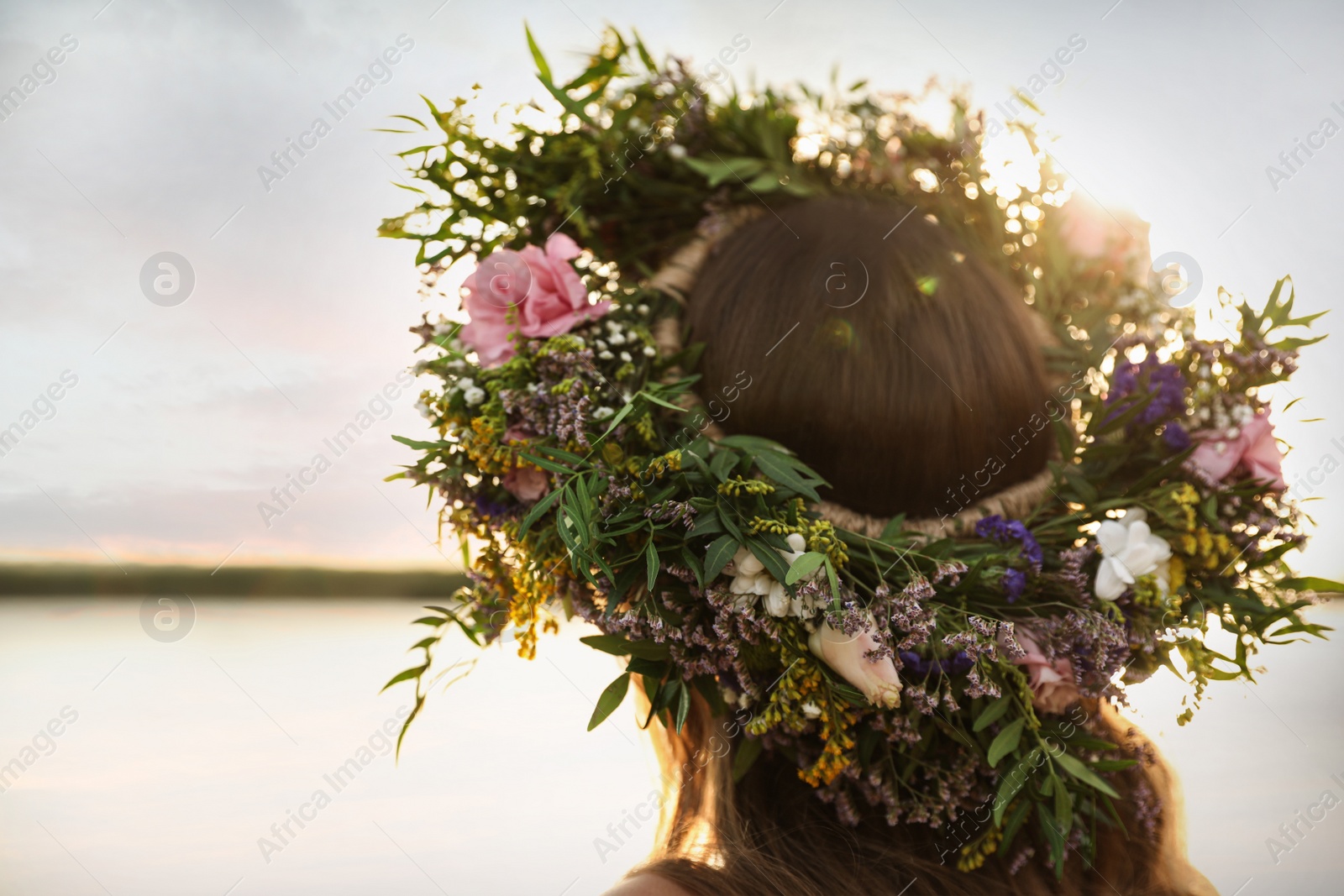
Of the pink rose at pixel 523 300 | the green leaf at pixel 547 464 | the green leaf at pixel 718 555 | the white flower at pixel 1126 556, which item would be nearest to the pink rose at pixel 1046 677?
the white flower at pixel 1126 556

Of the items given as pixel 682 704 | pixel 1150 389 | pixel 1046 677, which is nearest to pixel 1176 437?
pixel 1150 389

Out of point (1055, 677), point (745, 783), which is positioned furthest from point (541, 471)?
point (1055, 677)

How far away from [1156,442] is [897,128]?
0.79 metres

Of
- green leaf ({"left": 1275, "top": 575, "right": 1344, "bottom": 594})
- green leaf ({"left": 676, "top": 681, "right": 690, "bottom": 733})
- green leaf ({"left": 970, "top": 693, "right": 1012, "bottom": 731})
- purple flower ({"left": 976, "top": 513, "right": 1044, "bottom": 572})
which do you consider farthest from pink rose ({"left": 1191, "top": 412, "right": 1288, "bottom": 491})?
green leaf ({"left": 676, "top": 681, "right": 690, "bottom": 733})

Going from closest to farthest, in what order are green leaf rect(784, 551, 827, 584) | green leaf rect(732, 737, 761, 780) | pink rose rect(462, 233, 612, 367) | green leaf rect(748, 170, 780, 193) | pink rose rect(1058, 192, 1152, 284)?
green leaf rect(784, 551, 827, 584) → green leaf rect(732, 737, 761, 780) → pink rose rect(462, 233, 612, 367) → green leaf rect(748, 170, 780, 193) → pink rose rect(1058, 192, 1152, 284)

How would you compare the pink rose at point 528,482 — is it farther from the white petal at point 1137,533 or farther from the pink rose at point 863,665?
the white petal at point 1137,533

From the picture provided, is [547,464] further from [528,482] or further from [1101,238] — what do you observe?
[1101,238]

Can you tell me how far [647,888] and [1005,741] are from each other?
21.3 inches

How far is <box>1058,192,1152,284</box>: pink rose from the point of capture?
176 centimetres

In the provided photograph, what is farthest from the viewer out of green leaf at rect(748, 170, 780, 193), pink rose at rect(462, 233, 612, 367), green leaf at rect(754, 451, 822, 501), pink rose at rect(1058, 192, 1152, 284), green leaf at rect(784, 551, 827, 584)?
pink rose at rect(1058, 192, 1152, 284)

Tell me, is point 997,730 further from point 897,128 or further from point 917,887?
point 897,128

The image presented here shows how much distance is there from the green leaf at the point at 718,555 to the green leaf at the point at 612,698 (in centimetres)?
22

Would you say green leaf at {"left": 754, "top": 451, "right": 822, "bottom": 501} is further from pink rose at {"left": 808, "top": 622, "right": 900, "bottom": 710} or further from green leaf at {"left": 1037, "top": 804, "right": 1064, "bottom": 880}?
green leaf at {"left": 1037, "top": 804, "right": 1064, "bottom": 880}

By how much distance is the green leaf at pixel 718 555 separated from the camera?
1142 millimetres
